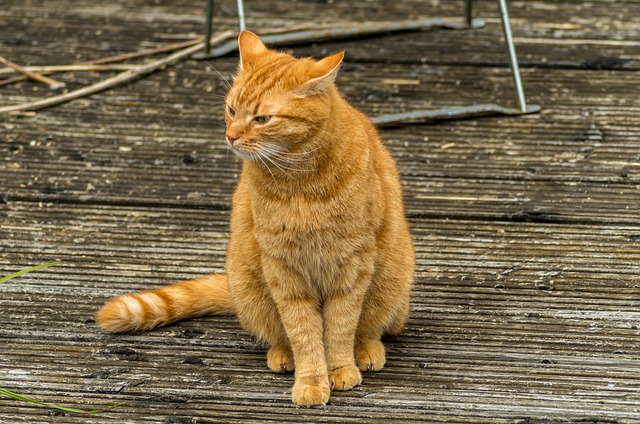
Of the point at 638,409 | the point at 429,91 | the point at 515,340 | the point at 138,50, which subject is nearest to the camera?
the point at 638,409

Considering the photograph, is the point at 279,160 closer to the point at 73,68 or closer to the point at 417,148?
the point at 417,148

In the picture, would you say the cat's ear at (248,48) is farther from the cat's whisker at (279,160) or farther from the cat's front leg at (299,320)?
the cat's front leg at (299,320)

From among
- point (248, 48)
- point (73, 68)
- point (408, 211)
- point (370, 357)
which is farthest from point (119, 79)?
point (370, 357)

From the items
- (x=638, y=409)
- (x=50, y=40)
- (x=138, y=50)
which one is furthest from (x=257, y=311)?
(x=50, y=40)

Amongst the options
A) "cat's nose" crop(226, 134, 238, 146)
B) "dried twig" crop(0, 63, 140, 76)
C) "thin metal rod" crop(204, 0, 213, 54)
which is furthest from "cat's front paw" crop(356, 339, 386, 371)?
"dried twig" crop(0, 63, 140, 76)

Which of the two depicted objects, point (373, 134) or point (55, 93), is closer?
point (373, 134)

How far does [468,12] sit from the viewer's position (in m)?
5.34

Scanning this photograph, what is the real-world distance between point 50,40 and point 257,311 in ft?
9.57

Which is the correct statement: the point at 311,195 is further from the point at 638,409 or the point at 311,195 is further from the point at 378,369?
the point at 638,409

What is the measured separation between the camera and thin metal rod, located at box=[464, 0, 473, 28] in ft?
17.3

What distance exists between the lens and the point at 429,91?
189 inches

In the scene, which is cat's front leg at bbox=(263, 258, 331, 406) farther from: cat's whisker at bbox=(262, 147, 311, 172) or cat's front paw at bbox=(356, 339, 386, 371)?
cat's whisker at bbox=(262, 147, 311, 172)

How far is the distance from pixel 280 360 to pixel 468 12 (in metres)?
2.93

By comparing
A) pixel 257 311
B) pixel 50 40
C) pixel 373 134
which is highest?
pixel 373 134
